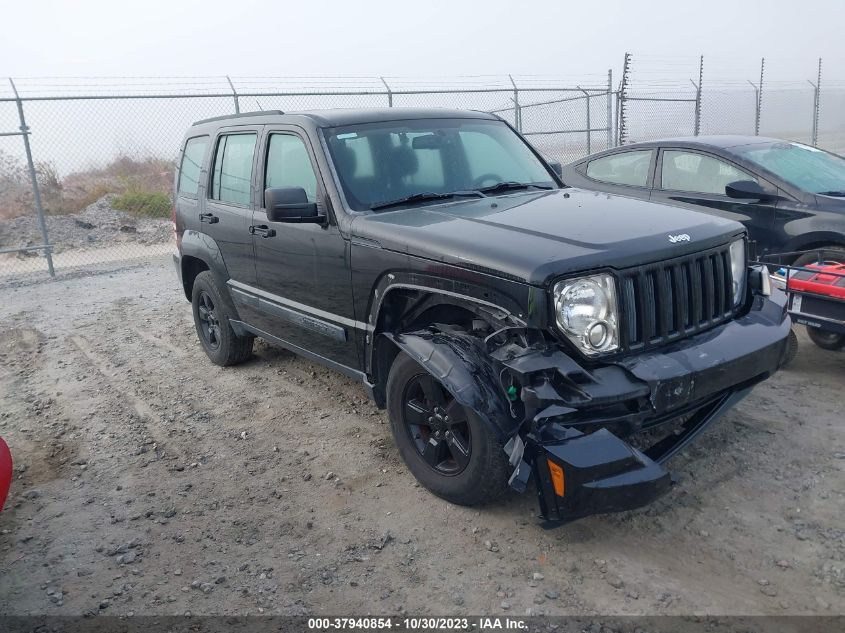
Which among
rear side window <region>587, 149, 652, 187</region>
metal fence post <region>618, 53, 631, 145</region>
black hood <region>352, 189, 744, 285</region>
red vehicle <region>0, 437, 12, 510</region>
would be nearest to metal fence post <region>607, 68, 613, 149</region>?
metal fence post <region>618, 53, 631, 145</region>

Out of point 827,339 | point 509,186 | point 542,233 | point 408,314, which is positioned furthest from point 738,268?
point 827,339

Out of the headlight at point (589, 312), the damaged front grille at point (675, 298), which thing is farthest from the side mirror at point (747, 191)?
the headlight at point (589, 312)

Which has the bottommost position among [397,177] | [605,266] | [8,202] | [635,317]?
[8,202]

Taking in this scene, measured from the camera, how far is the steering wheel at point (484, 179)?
4.54 m

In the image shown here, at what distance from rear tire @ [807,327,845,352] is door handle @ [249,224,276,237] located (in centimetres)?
398

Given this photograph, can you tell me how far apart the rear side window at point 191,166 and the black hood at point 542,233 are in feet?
7.60

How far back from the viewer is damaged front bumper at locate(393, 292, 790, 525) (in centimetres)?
296

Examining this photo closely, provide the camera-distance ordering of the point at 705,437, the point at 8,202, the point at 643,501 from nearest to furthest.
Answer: the point at 643,501 → the point at 705,437 → the point at 8,202

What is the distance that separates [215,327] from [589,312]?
3791mm

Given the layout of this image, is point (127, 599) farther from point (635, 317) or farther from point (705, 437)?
point (705, 437)

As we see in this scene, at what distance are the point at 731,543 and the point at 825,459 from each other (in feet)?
3.54

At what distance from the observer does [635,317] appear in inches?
127

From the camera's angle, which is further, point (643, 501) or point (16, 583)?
point (16, 583)

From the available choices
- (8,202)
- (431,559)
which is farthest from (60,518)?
(8,202)
